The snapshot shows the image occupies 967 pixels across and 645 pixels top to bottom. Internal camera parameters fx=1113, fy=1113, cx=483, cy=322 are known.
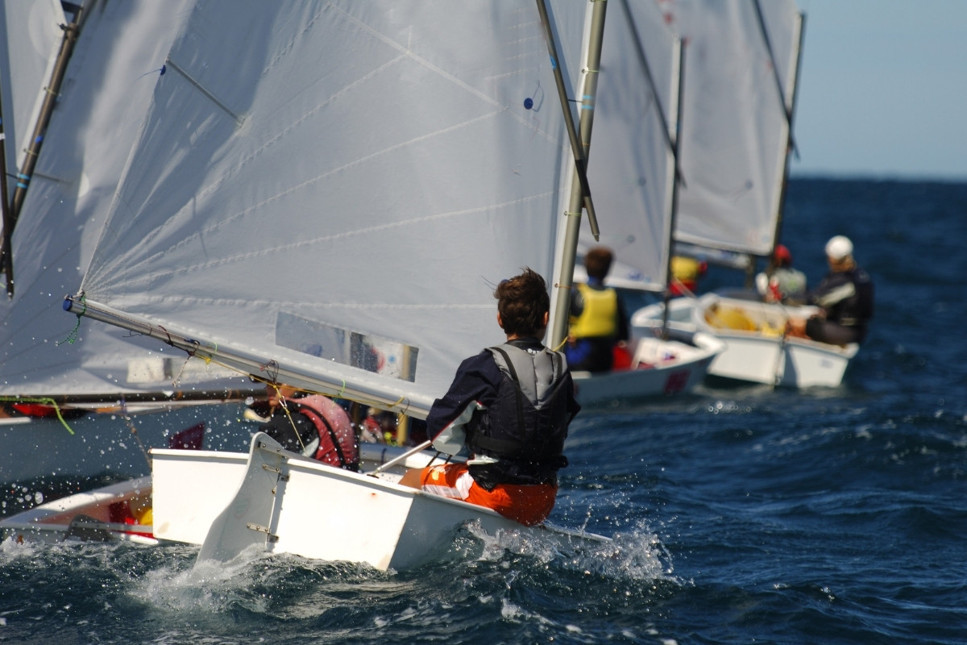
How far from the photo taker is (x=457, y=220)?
4.82 meters

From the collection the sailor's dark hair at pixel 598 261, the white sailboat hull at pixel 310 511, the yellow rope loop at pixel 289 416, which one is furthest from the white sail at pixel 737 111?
the white sailboat hull at pixel 310 511

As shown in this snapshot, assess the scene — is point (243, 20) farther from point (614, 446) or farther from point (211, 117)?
point (614, 446)

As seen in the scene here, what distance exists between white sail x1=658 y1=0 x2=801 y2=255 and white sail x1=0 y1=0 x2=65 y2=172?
9388 millimetres

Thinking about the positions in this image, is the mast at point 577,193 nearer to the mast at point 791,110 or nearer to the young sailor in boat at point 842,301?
the young sailor in boat at point 842,301

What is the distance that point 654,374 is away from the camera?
10.1 m

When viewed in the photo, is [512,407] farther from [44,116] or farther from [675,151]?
[675,151]

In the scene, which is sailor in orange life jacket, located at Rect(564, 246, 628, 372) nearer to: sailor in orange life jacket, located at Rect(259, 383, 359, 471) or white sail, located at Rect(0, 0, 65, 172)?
sailor in orange life jacket, located at Rect(259, 383, 359, 471)

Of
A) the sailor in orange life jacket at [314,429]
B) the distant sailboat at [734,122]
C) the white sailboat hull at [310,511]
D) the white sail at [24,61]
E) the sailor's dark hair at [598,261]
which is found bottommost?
the white sailboat hull at [310,511]

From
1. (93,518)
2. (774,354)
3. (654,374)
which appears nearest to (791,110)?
(774,354)

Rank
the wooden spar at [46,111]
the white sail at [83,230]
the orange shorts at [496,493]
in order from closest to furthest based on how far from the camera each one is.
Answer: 1. the orange shorts at [496,493]
2. the white sail at [83,230]
3. the wooden spar at [46,111]

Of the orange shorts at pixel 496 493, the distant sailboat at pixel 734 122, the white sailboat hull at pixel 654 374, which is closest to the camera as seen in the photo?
the orange shorts at pixel 496 493

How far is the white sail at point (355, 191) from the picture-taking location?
4.57 m

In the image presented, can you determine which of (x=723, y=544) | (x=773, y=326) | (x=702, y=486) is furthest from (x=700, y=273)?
(x=723, y=544)

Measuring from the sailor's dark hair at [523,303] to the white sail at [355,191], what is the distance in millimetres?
728
